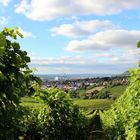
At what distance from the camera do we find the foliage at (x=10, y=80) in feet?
17.3

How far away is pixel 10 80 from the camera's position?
5.41 meters

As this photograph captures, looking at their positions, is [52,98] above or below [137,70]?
below

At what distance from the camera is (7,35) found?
5.71 meters

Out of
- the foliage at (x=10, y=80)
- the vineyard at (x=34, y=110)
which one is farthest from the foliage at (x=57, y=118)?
the foliage at (x=10, y=80)

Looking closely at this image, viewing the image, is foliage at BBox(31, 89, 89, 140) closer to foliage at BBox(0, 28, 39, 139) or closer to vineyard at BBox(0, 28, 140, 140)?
→ vineyard at BBox(0, 28, 140, 140)

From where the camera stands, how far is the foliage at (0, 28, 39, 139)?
5.27 metres

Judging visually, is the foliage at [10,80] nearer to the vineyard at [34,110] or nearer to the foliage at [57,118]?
the vineyard at [34,110]

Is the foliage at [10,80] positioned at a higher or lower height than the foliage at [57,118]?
higher

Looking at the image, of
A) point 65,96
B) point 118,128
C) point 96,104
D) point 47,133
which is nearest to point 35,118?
point 47,133

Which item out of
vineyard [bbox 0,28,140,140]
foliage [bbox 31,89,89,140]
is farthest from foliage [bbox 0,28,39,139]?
foliage [bbox 31,89,89,140]

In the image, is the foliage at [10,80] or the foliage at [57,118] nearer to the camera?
the foliage at [10,80]

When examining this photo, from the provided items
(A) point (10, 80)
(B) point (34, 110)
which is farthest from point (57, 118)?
(A) point (10, 80)

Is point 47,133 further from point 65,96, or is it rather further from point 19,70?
point 19,70

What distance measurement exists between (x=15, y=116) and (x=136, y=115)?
18.0 feet
